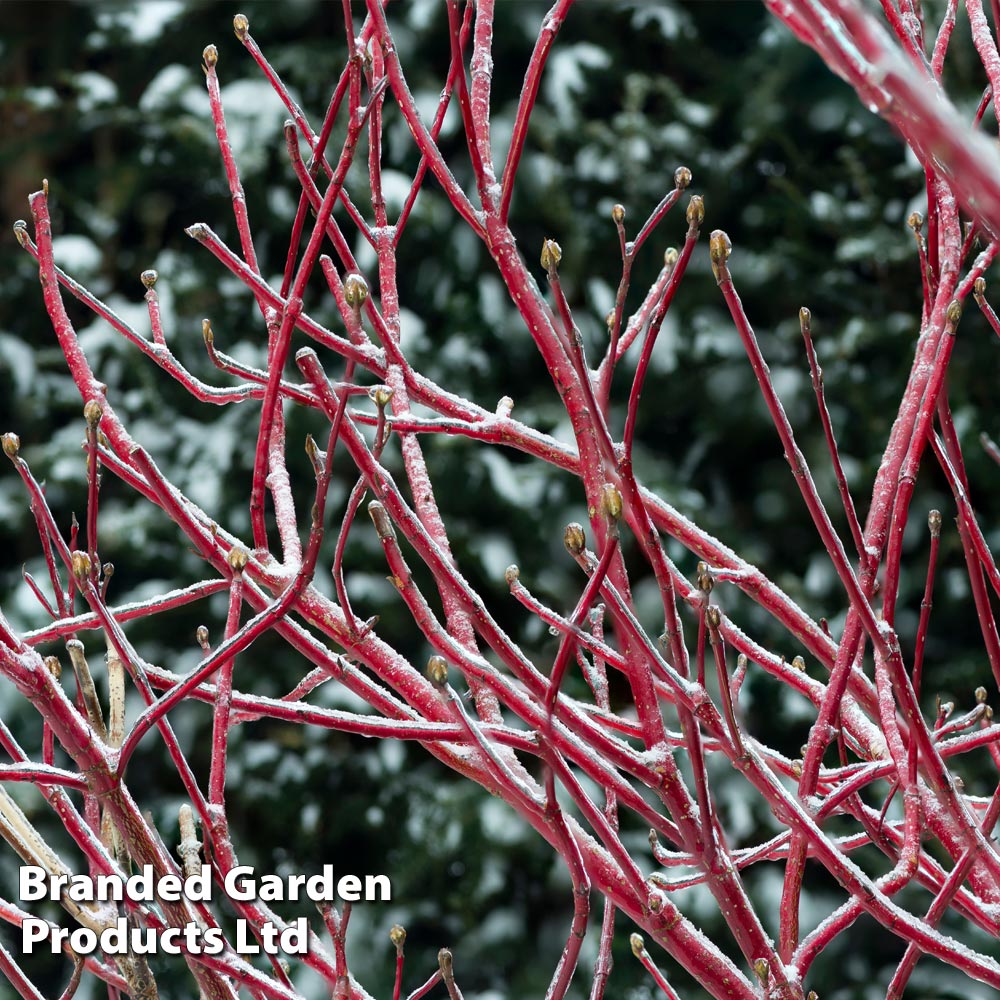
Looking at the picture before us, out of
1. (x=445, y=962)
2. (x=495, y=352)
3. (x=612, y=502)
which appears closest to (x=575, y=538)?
(x=612, y=502)

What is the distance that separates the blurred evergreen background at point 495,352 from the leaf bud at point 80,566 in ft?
2.86

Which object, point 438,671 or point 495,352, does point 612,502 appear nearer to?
point 438,671

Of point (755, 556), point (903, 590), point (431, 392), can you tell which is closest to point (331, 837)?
point (755, 556)

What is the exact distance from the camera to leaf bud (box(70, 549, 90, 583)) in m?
0.24

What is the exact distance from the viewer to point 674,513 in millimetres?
421

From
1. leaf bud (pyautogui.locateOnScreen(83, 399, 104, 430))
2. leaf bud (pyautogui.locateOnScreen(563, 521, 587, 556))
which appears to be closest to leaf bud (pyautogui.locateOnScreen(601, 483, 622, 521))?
leaf bud (pyautogui.locateOnScreen(563, 521, 587, 556))

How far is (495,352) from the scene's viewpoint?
1293 mm

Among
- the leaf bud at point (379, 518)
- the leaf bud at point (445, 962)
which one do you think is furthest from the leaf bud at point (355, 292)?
the leaf bud at point (445, 962)

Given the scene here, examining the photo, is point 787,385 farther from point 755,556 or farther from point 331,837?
point 331,837

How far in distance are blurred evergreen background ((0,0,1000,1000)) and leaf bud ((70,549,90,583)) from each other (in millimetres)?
873

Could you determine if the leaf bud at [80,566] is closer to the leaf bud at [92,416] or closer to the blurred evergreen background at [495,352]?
the leaf bud at [92,416]

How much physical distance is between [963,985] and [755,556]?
18.3 inches

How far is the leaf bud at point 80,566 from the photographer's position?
9.6 inches

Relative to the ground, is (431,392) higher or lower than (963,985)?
higher
